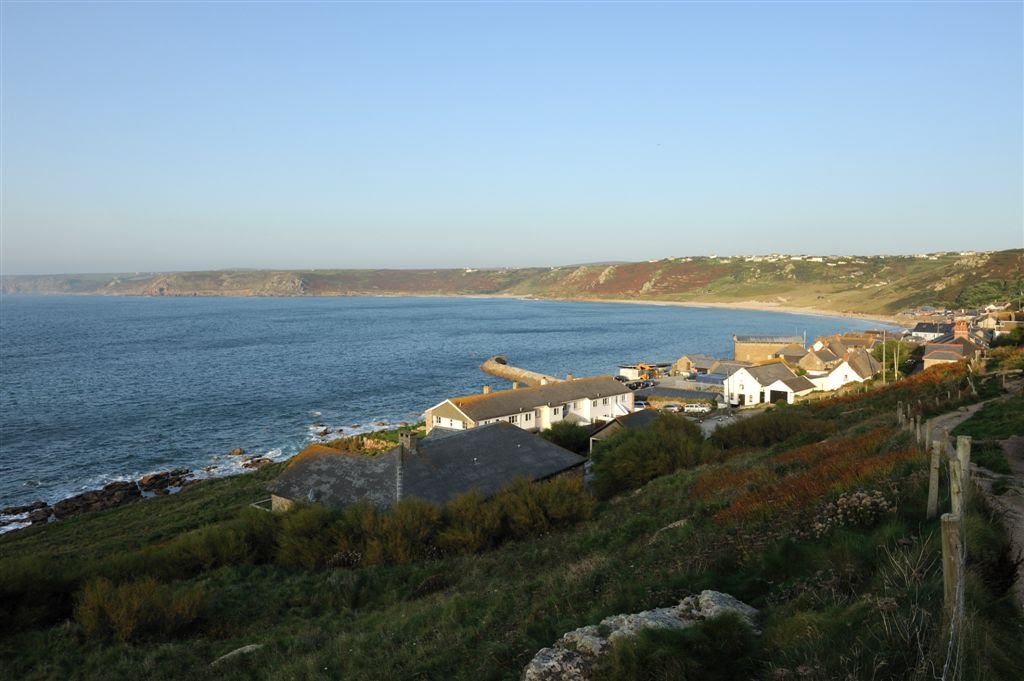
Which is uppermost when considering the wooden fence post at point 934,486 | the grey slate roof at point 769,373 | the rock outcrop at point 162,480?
the wooden fence post at point 934,486

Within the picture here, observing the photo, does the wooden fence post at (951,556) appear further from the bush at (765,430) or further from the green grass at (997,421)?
the bush at (765,430)

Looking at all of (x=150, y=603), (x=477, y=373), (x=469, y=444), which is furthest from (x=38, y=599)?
(x=477, y=373)

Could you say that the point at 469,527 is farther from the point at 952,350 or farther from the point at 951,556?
the point at 952,350

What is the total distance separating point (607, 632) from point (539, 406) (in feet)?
121

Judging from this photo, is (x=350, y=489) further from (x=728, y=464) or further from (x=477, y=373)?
(x=477, y=373)

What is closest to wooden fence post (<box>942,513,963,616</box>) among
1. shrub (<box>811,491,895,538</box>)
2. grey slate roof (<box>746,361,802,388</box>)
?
shrub (<box>811,491,895,538</box>)

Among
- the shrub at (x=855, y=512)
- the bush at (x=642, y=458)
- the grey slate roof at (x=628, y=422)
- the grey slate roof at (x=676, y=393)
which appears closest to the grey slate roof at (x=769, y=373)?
the grey slate roof at (x=676, y=393)

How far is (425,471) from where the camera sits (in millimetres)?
23844

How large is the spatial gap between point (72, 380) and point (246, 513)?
66.4 metres

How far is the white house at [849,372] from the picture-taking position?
5334 cm

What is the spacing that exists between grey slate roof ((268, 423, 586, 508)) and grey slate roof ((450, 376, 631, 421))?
12.9m

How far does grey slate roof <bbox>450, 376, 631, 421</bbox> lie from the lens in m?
41.6

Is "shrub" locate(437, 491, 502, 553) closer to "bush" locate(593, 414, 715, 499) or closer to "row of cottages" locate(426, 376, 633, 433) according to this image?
"bush" locate(593, 414, 715, 499)

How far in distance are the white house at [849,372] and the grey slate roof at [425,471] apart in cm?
3558
